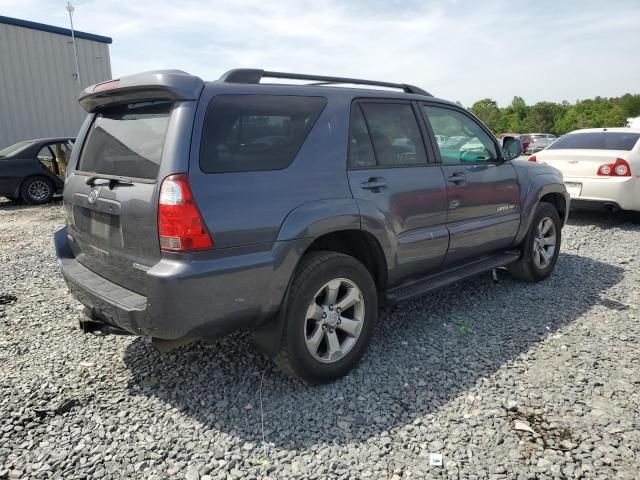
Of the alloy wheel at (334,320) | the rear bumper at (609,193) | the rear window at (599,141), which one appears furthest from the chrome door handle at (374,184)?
the rear window at (599,141)

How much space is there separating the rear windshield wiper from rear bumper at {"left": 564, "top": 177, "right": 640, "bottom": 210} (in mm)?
7022

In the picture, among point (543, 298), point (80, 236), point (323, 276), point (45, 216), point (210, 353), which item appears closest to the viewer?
point (323, 276)

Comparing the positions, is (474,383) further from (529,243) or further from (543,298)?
(529,243)

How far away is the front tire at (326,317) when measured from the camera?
2.75 meters

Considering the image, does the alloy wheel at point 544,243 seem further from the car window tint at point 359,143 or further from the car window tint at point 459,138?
the car window tint at point 359,143

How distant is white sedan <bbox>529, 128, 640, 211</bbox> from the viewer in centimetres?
712

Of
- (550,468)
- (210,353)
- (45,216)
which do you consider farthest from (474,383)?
(45,216)

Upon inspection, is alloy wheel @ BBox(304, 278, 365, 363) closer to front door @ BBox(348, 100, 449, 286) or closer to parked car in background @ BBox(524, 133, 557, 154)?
front door @ BBox(348, 100, 449, 286)

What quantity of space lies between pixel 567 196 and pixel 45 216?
28.5ft

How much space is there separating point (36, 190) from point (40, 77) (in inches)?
315

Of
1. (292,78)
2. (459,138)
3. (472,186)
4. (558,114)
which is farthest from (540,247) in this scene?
(558,114)

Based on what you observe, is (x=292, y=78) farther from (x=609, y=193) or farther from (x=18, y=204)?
(x=18, y=204)

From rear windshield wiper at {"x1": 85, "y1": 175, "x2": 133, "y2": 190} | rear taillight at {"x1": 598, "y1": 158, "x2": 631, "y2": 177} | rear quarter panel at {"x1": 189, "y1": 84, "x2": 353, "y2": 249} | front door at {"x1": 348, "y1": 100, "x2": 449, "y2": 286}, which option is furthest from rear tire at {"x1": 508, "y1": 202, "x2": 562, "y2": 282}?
rear windshield wiper at {"x1": 85, "y1": 175, "x2": 133, "y2": 190}

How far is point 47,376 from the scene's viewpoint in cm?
311
